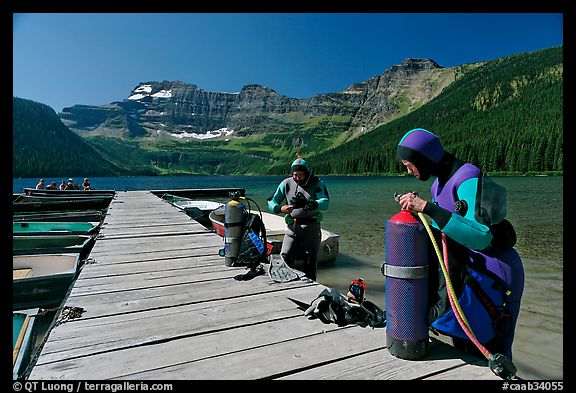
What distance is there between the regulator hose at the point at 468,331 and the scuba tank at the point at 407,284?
4.2 inches

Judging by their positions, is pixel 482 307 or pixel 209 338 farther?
pixel 209 338

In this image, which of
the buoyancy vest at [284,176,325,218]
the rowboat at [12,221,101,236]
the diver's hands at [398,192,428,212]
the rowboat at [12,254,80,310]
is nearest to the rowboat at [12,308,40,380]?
the rowboat at [12,254,80,310]

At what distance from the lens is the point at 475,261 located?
2570 mm

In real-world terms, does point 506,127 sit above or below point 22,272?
above

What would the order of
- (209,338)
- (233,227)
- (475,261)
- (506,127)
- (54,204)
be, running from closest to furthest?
(475,261) < (209,338) < (233,227) < (54,204) < (506,127)

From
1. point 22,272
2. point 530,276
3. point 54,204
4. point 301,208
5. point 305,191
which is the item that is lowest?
point 530,276

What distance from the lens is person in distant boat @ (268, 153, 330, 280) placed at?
595 cm

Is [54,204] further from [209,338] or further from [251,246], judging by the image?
[209,338]

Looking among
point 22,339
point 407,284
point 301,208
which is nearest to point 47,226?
point 22,339

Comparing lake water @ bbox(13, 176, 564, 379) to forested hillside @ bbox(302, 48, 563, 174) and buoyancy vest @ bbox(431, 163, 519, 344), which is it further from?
forested hillside @ bbox(302, 48, 563, 174)

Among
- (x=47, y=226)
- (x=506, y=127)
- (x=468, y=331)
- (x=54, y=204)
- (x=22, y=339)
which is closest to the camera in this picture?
(x=468, y=331)

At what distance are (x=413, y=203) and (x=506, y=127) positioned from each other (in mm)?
168694

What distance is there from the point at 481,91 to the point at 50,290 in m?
229
